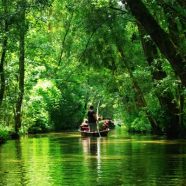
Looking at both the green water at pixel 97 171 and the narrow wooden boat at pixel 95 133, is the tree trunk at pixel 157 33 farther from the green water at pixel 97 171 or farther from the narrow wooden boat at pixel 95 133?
the narrow wooden boat at pixel 95 133

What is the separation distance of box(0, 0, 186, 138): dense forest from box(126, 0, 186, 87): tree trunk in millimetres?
33

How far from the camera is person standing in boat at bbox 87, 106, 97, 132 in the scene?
34.7 meters

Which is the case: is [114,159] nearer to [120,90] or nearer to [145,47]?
[145,47]

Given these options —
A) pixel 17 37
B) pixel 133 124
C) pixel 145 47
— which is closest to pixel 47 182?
pixel 17 37

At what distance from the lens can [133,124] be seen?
158 ft

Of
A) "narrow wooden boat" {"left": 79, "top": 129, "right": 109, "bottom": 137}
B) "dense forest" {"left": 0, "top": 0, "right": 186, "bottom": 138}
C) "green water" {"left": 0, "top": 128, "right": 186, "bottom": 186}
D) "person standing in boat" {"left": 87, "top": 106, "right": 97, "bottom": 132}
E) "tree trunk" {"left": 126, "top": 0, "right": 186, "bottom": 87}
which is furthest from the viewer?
"narrow wooden boat" {"left": 79, "top": 129, "right": 109, "bottom": 137}

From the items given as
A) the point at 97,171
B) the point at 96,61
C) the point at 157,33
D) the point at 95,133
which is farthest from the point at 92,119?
the point at 97,171

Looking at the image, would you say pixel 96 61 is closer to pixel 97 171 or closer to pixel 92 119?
pixel 92 119

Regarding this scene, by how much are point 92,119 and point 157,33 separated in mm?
19931

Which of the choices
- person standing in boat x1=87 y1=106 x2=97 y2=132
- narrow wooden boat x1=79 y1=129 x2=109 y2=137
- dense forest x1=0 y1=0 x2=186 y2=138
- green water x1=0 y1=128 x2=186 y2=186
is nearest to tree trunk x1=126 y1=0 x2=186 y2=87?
dense forest x1=0 y1=0 x2=186 y2=138

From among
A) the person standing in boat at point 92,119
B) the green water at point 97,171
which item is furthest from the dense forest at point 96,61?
the person standing in boat at point 92,119

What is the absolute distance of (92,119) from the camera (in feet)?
117

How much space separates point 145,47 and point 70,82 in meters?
30.2

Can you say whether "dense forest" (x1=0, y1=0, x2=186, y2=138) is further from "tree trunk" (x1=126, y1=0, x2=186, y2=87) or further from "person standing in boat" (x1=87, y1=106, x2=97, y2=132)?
"person standing in boat" (x1=87, y1=106, x2=97, y2=132)
